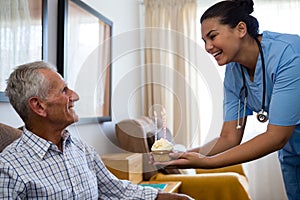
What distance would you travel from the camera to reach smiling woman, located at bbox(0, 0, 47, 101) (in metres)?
1.66

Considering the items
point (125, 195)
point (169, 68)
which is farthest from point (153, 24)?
point (125, 195)

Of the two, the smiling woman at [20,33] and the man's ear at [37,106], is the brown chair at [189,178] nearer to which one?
the smiling woman at [20,33]

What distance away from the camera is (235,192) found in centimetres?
267

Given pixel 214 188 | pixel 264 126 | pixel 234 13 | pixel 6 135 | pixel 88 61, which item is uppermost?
pixel 234 13

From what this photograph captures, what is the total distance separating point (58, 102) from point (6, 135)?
200 mm

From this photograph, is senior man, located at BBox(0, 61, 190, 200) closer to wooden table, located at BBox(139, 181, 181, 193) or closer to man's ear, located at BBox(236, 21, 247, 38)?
man's ear, located at BBox(236, 21, 247, 38)

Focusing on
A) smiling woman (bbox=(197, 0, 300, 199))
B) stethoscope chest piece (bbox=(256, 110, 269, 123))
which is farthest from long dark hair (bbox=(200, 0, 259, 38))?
smiling woman (bbox=(197, 0, 300, 199))

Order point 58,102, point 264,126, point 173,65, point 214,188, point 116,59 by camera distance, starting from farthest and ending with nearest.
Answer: point 173,65 < point 264,126 < point 116,59 < point 214,188 < point 58,102

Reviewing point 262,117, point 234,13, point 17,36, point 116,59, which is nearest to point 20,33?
point 17,36

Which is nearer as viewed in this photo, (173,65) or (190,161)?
(190,161)

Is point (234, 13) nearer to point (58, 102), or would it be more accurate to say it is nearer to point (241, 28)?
point (241, 28)

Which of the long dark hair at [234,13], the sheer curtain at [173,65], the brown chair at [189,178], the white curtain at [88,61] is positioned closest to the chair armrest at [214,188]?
the brown chair at [189,178]

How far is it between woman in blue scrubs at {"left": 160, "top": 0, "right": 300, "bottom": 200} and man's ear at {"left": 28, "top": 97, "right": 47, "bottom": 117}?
1.59ft

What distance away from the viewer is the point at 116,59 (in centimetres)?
302
